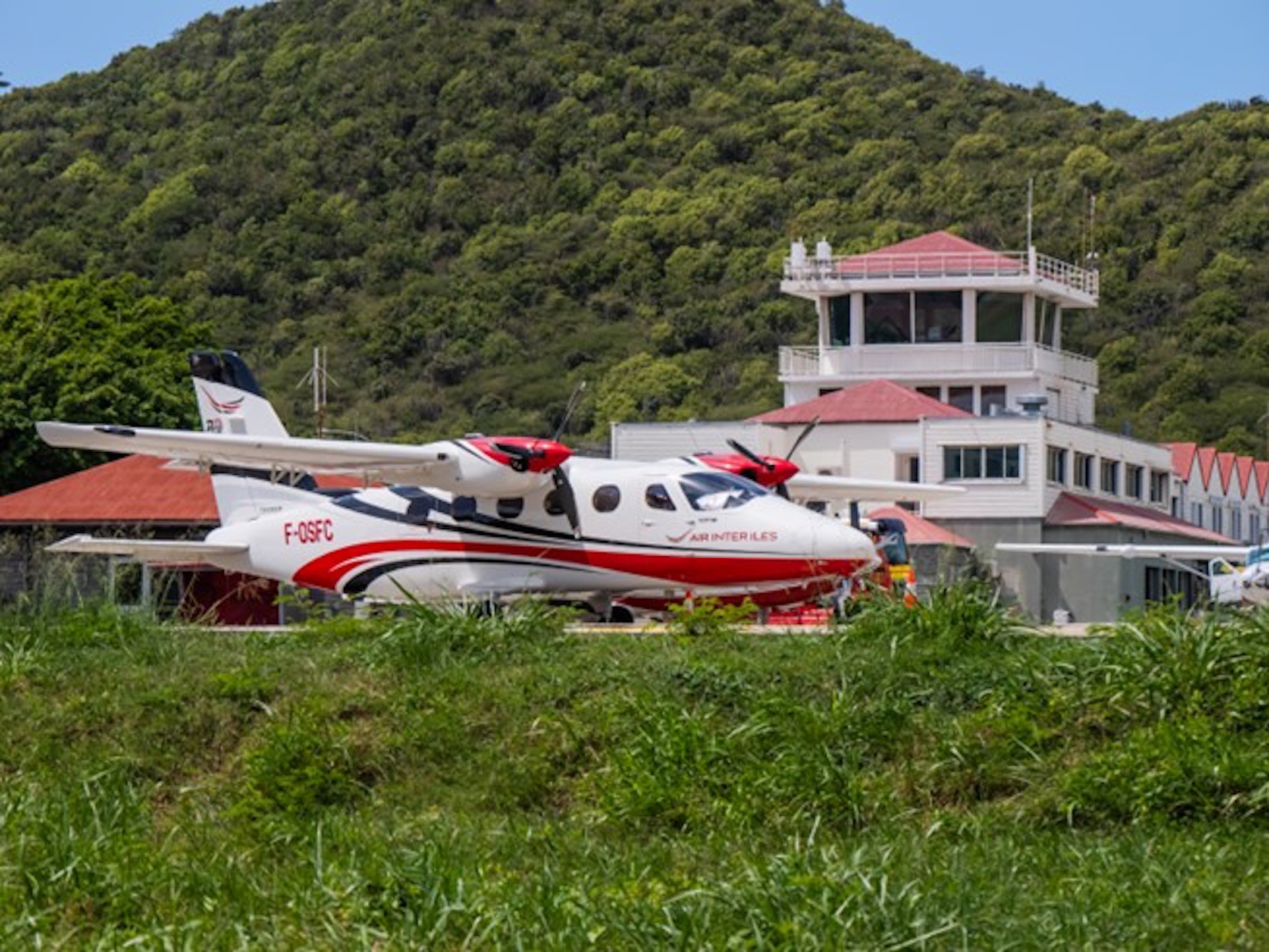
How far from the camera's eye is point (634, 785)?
42.1ft

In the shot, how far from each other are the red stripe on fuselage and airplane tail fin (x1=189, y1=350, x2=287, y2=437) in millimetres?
3998

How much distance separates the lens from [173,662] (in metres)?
15.7

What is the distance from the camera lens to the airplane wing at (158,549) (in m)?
29.7

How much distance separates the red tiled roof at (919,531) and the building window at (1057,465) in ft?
17.9

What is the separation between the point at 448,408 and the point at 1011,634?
94401 mm

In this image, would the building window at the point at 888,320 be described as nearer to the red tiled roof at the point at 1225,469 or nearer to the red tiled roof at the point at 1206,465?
the red tiled roof at the point at 1206,465

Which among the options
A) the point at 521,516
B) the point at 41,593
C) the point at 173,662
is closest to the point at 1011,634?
the point at 173,662

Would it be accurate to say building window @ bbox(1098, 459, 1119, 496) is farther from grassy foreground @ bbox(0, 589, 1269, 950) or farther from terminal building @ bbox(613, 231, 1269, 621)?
grassy foreground @ bbox(0, 589, 1269, 950)

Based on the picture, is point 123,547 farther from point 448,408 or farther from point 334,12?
point 334,12

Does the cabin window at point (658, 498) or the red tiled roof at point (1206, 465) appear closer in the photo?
the cabin window at point (658, 498)

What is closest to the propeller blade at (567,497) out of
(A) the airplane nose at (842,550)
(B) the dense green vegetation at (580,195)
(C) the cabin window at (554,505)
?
(C) the cabin window at (554,505)

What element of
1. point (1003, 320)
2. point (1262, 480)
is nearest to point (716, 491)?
point (1003, 320)

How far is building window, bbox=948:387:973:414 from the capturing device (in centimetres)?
7194

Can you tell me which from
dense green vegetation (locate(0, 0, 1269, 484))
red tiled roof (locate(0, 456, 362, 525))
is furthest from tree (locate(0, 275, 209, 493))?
dense green vegetation (locate(0, 0, 1269, 484))
